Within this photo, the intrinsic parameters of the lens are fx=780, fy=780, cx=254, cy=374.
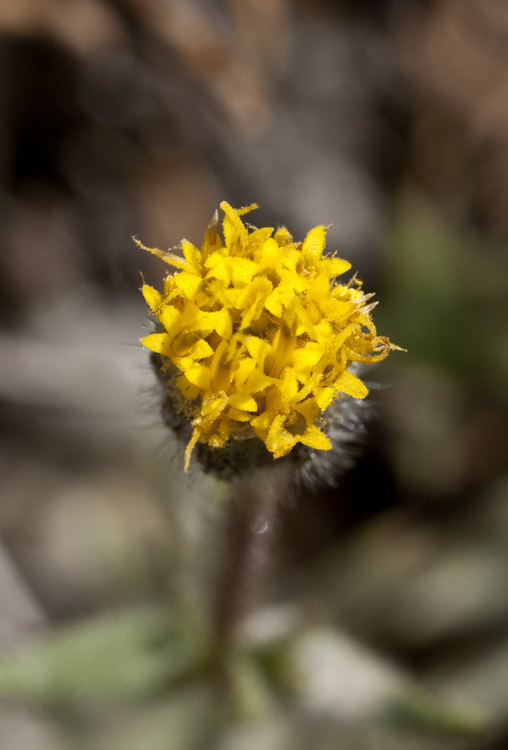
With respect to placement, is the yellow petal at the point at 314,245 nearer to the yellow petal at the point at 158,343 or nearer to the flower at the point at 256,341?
the flower at the point at 256,341

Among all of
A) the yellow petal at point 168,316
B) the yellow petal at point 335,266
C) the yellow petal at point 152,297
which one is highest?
the yellow petal at point 152,297

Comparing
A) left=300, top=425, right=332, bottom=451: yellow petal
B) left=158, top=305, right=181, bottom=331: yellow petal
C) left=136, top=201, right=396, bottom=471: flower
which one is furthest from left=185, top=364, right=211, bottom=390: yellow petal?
left=300, top=425, right=332, bottom=451: yellow petal

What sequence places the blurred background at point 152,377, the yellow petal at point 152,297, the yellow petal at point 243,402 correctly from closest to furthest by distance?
the yellow petal at point 243,402 → the yellow petal at point 152,297 → the blurred background at point 152,377

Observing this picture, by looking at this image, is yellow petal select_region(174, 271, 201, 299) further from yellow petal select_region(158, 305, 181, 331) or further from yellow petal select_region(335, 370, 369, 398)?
yellow petal select_region(335, 370, 369, 398)

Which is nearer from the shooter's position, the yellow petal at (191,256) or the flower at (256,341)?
the flower at (256,341)

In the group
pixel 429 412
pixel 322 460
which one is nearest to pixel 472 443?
pixel 429 412

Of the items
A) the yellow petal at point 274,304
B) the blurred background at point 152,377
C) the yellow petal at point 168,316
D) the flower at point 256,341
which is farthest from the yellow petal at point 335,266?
the blurred background at point 152,377
